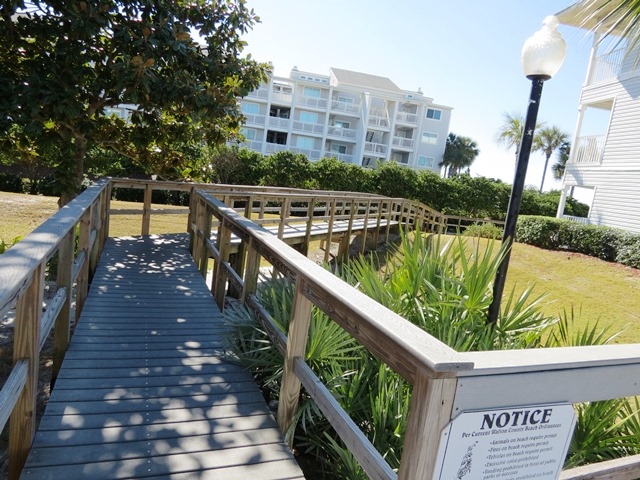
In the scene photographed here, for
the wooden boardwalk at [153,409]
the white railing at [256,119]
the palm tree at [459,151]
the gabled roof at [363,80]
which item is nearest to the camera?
the wooden boardwalk at [153,409]

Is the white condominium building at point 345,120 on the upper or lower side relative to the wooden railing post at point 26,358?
upper

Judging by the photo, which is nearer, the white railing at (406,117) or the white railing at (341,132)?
the white railing at (341,132)

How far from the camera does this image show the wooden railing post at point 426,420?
1.41 m

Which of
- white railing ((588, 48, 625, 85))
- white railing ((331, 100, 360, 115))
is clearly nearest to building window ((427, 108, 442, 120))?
white railing ((331, 100, 360, 115))

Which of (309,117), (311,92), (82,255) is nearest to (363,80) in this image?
(311,92)

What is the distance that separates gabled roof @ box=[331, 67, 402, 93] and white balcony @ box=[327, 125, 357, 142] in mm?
4449

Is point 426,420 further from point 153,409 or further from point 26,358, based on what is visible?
point 153,409

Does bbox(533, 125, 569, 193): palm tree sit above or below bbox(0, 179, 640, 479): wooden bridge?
above

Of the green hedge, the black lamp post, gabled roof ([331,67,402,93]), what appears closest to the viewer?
the black lamp post

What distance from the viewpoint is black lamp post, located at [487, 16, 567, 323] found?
154 inches

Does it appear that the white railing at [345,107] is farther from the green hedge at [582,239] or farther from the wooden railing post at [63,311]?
the wooden railing post at [63,311]

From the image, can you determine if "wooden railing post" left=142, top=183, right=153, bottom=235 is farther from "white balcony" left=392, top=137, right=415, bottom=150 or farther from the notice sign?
"white balcony" left=392, top=137, right=415, bottom=150

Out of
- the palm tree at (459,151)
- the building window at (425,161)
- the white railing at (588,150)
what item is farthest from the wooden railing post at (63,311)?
the palm tree at (459,151)

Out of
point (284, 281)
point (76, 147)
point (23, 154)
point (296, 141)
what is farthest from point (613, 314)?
point (296, 141)
